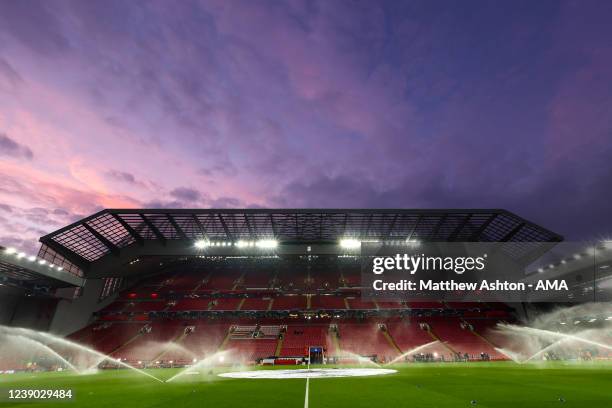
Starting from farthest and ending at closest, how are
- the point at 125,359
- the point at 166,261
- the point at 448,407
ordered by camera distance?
the point at 166,261 → the point at 125,359 → the point at 448,407

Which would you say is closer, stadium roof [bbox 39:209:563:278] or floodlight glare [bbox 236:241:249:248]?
stadium roof [bbox 39:209:563:278]

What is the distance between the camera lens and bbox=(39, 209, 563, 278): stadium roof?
5091 cm

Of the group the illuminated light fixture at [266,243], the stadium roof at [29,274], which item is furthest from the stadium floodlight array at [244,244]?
the stadium roof at [29,274]

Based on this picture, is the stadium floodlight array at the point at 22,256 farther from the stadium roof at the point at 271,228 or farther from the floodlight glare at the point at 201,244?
the floodlight glare at the point at 201,244

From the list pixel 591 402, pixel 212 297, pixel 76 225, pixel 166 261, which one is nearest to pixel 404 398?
pixel 591 402

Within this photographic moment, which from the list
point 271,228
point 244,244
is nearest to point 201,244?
point 244,244

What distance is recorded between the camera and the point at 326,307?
60.0 meters

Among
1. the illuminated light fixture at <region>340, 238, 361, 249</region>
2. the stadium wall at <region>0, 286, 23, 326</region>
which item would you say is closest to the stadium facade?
the stadium wall at <region>0, 286, 23, 326</region>

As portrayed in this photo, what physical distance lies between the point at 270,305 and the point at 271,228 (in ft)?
49.3

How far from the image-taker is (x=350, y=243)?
60062mm

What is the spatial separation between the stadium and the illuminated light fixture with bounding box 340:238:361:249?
10.4 inches

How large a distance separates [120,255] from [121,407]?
178ft

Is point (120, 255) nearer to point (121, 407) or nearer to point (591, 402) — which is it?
point (121, 407)

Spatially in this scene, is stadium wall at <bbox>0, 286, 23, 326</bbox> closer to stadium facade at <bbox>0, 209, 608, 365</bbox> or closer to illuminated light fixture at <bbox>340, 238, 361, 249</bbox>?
stadium facade at <bbox>0, 209, 608, 365</bbox>
